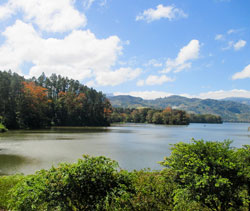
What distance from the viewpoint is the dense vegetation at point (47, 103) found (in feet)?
231

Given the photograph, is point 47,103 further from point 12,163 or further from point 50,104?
point 12,163

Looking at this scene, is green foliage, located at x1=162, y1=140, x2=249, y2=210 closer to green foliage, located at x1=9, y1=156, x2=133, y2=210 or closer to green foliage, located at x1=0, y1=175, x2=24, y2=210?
green foliage, located at x1=9, y1=156, x2=133, y2=210

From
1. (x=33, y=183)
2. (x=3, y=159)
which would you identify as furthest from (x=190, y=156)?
(x=3, y=159)

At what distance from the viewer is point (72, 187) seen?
500 centimetres

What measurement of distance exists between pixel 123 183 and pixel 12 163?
17522 millimetres

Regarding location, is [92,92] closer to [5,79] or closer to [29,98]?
[29,98]

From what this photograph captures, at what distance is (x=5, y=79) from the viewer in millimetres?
71500

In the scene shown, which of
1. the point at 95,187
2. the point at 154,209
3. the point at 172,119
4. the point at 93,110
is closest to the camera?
the point at 95,187

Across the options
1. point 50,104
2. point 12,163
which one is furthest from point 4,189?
point 50,104

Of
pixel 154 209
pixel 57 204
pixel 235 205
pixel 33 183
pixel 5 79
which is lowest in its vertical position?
pixel 154 209

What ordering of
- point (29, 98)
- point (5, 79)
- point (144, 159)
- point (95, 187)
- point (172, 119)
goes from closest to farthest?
point (95, 187)
point (144, 159)
point (5, 79)
point (29, 98)
point (172, 119)

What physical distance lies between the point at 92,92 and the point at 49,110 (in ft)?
96.1

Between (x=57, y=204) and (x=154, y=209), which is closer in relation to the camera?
(x=57, y=204)

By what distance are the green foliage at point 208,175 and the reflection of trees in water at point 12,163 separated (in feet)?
48.2
